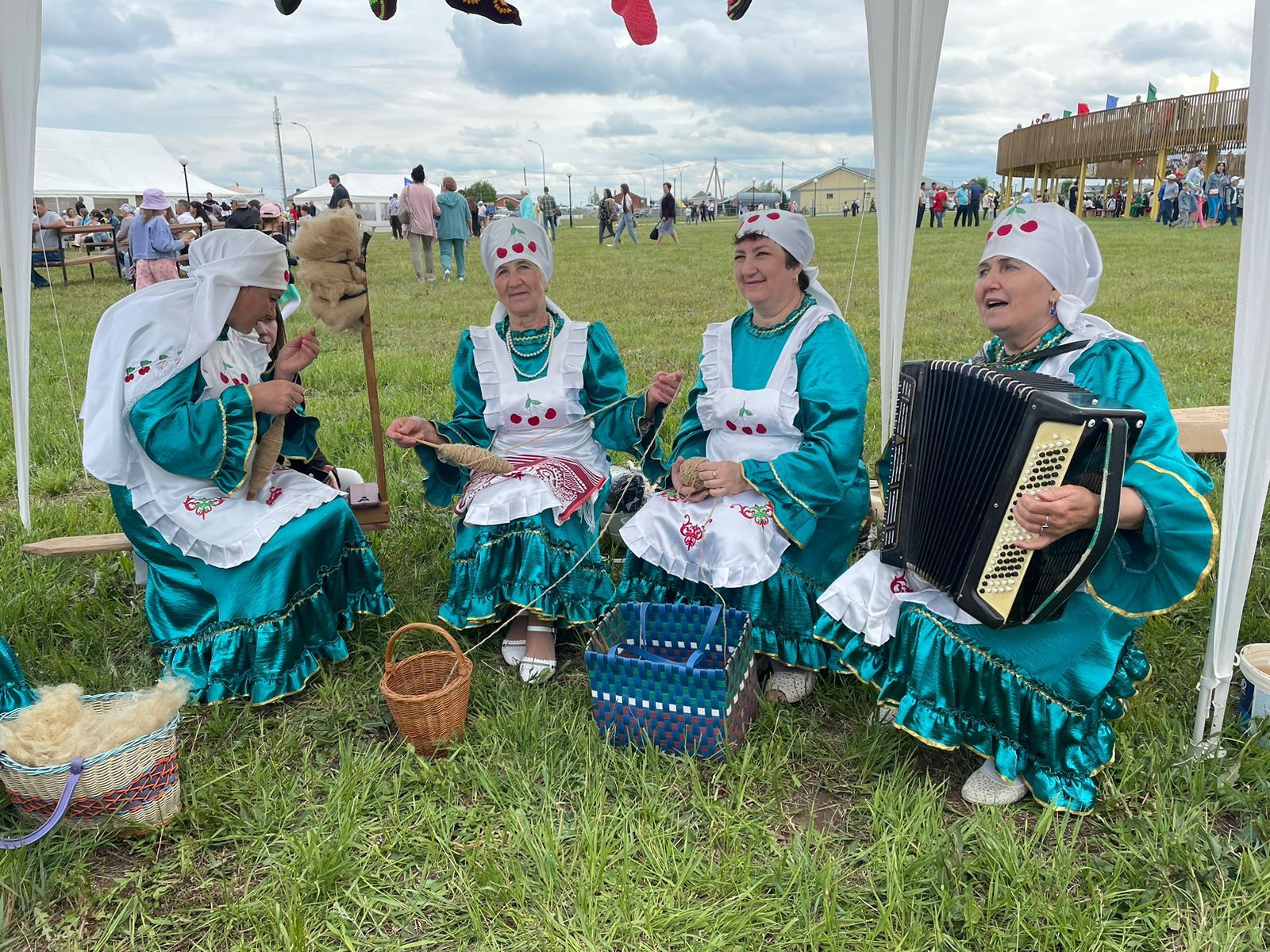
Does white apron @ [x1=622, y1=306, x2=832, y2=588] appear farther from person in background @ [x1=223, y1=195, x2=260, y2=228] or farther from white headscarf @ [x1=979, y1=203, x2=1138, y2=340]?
person in background @ [x1=223, y1=195, x2=260, y2=228]

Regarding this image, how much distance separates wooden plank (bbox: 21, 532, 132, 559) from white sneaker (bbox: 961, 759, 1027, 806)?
3.46m

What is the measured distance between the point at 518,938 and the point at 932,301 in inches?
425

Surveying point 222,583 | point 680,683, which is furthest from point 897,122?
point 222,583

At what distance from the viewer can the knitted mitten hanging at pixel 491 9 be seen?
3.25 m

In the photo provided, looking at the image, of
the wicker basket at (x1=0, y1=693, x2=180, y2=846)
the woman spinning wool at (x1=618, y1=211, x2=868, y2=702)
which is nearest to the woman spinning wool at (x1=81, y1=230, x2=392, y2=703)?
the wicker basket at (x1=0, y1=693, x2=180, y2=846)

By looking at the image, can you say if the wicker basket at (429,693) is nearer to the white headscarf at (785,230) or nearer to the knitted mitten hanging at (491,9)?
the white headscarf at (785,230)

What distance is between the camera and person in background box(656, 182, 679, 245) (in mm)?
23078

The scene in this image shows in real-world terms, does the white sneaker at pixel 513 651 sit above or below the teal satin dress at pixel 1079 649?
below

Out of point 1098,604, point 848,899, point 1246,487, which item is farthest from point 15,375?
point 1246,487

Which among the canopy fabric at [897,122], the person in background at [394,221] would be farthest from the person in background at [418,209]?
the canopy fabric at [897,122]

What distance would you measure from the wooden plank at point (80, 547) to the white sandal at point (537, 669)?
187 centimetres

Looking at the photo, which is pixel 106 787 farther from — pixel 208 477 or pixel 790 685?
pixel 790 685

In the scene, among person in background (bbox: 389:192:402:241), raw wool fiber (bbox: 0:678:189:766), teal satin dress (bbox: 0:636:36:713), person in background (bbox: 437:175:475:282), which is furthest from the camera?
person in background (bbox: 389:192:402:241)

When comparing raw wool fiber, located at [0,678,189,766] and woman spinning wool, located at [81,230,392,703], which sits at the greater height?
woman spinning wool, located at [81,230,392,703]
